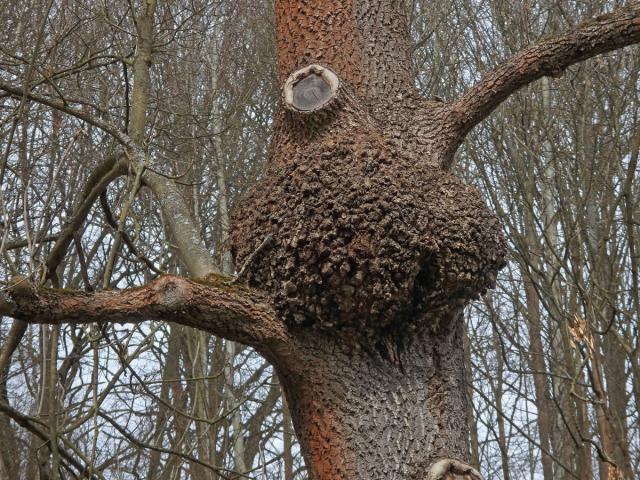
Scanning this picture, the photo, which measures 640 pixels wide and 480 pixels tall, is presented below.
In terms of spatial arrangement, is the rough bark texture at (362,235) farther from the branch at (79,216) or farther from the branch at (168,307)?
the branch at (79,216)

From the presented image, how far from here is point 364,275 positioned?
2215 mm

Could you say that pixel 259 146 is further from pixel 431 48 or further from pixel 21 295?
pixel 21 295

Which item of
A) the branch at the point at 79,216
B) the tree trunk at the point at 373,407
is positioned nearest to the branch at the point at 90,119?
the branch at the point at 79,216

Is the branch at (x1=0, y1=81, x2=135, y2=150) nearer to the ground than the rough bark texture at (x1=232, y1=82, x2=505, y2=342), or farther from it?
farther from it

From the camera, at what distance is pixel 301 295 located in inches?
88.5

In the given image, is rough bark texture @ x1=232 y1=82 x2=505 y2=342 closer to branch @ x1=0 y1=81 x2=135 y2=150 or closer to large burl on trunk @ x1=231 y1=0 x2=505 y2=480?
large burl on trunk @ x1=231 y1=0 x2=505 y2=480

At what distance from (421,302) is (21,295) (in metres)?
1.11

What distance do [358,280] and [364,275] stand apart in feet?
0.08

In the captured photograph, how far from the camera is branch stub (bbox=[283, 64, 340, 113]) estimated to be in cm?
249

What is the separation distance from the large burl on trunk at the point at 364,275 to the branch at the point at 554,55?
247 mm

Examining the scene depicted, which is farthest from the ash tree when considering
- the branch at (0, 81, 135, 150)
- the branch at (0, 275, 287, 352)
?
the branch at (0, 81, 135, 150)

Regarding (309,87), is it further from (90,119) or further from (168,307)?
(90,119)

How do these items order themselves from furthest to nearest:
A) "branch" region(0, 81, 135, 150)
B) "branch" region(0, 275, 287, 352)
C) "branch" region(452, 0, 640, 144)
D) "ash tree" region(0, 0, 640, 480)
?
"branch" region(0, 81, 135, 150), "branch" region(452, 0, 640, 144), "ash tree" region(0, 0, 640, 480), "branch" region(0, 275, 287, 352)

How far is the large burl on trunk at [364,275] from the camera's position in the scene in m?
2.22
